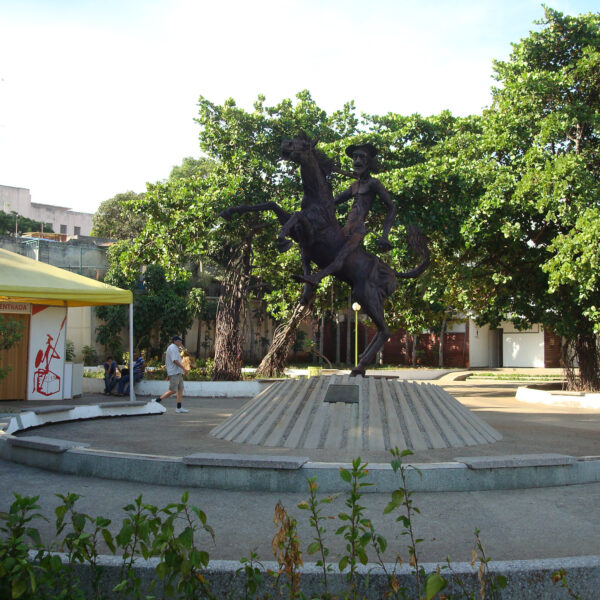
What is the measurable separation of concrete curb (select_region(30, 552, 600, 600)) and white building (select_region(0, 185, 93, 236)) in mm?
44916

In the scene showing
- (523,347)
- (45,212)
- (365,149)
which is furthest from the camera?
(45,212)

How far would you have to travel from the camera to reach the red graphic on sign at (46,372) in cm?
1523

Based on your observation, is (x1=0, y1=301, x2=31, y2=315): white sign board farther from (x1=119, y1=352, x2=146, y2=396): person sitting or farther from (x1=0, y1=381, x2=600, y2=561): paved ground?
(x1=0, y1=381, x2=600, y2=561): paved ground

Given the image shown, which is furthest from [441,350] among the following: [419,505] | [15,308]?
[419,505]

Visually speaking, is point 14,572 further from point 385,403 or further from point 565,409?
point 565,409

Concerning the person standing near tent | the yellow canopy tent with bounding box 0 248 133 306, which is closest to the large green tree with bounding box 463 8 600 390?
the person standing near tent

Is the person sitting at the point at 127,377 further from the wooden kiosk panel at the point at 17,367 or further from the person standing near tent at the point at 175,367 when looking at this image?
the person standing near tent at the point at 175,367

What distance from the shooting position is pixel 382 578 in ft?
11.0

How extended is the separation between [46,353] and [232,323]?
5653 millimetres

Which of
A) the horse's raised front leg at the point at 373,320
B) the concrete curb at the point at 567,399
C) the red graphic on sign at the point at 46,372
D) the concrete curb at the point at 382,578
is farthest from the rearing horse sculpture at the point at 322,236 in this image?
the red graphic on sign at the point at 46,372

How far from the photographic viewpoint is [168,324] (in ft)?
92.3

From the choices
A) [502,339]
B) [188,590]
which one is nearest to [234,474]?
[188,590]

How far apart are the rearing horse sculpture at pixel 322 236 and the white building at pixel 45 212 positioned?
40.5 meters

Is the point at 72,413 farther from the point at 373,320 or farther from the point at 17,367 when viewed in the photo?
the point at 17,367
